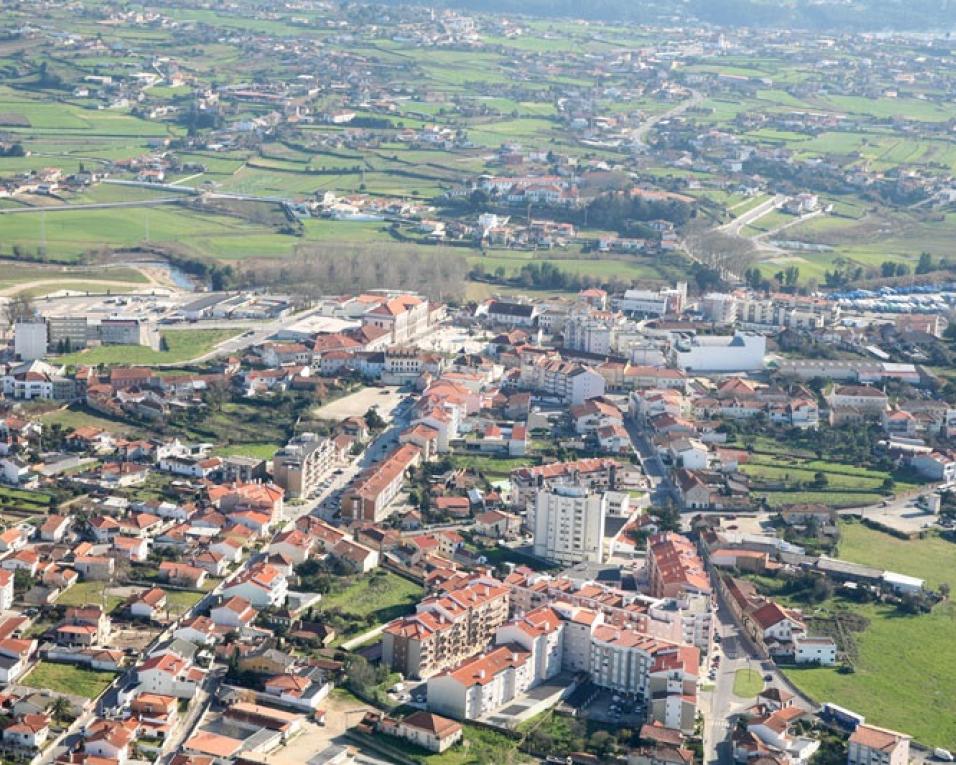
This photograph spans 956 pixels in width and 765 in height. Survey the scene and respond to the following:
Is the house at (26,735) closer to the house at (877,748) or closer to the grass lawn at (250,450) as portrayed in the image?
the house at (877,748)

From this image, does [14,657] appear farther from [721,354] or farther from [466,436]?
[721,354]

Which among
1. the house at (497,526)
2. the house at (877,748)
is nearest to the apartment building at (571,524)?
the house at (497,526)

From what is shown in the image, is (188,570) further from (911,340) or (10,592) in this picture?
(911,340)

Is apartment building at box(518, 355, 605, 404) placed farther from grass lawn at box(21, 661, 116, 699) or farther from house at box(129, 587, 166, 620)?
grass lawn at box(21, 661, 116, 699)

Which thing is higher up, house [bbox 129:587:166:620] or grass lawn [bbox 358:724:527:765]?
house [bbox 129:587:166:620]

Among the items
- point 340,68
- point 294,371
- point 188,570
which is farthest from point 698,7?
point 188,570

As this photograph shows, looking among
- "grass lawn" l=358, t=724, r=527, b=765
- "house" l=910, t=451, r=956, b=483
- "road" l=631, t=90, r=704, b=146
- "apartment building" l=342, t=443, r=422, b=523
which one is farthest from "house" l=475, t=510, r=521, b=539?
"road" l=631, t=90, r=704, b=146
